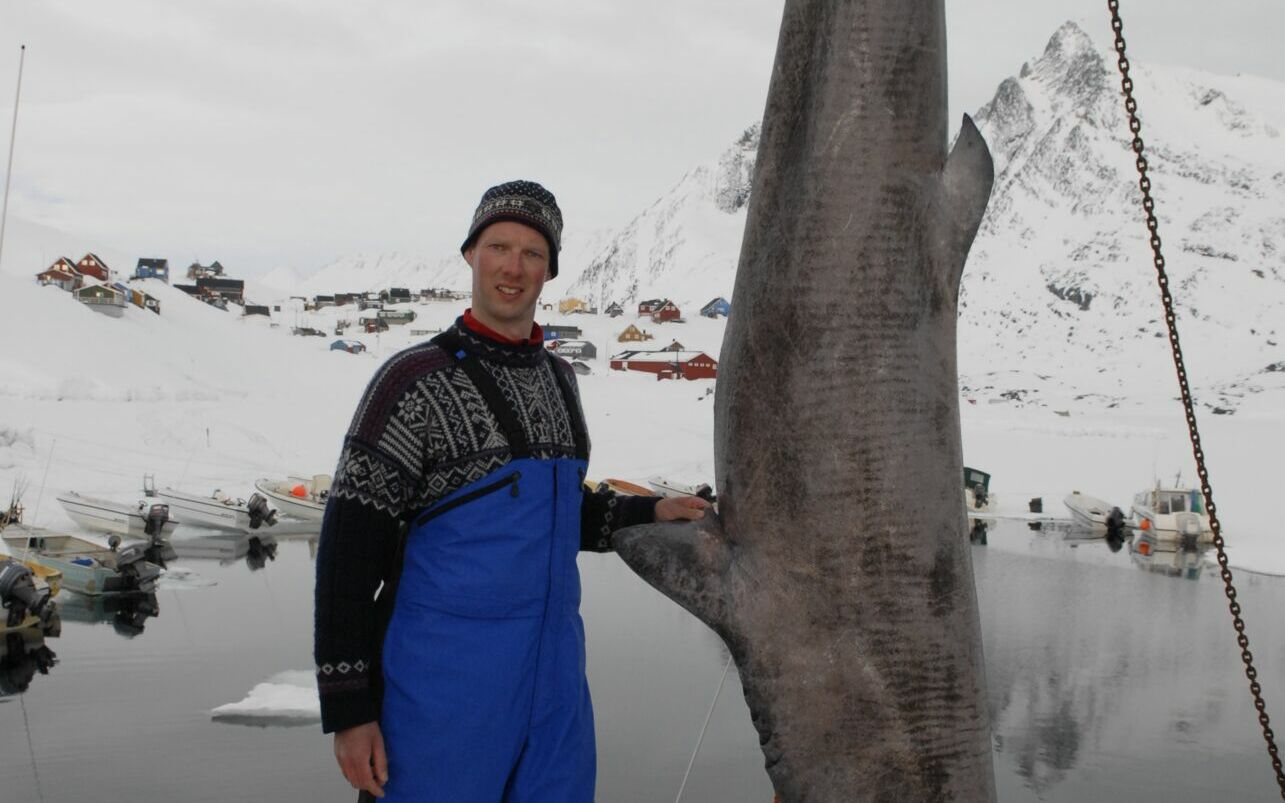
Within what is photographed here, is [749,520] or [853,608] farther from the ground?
[749,520]

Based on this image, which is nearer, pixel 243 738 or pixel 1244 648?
pixel 1244 648

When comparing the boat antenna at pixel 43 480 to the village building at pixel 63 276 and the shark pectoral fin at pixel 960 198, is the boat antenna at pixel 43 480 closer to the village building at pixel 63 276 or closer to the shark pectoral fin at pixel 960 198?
the shark pectoral fin at pixel 960 198

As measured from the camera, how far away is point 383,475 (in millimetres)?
2232

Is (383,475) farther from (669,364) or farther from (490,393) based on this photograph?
(669,364)

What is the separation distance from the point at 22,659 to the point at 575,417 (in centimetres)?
1086

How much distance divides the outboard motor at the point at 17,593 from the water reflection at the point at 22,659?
0.18 meters

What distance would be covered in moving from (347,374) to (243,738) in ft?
104

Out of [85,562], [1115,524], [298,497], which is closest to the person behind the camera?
[85,562]

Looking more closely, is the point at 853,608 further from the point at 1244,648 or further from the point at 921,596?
the point at 1244,648

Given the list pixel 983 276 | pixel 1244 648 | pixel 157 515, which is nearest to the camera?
pixel 1244 648

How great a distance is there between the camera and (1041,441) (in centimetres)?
3170

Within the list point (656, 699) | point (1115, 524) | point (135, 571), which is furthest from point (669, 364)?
point (656, 699)

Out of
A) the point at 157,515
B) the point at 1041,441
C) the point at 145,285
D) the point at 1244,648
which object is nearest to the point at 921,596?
the point at 1244,648

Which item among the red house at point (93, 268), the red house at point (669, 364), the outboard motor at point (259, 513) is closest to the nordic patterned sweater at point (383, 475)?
the outboard motor at point (259, 513)
